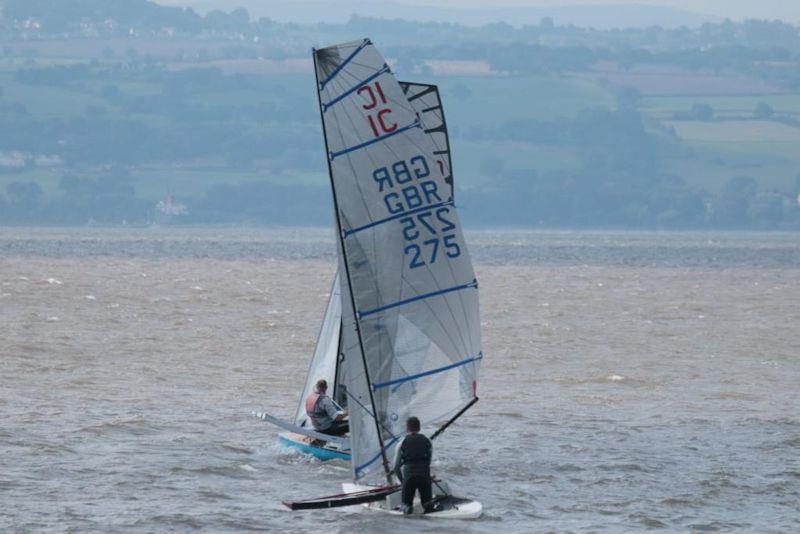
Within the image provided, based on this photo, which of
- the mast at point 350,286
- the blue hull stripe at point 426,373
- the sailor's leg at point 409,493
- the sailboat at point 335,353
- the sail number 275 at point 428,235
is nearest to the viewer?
the mast at point 350,286

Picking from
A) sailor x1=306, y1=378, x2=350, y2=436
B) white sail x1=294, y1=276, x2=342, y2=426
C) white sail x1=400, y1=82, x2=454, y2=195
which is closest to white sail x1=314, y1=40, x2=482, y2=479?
white sail x1=400, y1=82, x2=454, y2=195

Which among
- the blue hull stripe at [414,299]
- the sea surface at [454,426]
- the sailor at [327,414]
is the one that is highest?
the blue hull stripe at [414,299]

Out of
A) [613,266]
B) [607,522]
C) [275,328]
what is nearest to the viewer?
[607,522]

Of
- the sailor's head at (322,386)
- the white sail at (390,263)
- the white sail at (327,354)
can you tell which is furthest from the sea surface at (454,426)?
the white sail at (390,263)

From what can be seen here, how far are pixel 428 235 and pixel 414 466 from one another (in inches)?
125

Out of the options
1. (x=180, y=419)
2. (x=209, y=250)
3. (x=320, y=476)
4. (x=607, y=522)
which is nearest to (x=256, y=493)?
(x=320, y=476)

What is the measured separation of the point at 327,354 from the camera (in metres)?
30.7

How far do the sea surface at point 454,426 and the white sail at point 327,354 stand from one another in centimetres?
107

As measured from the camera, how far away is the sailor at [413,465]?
919 inches

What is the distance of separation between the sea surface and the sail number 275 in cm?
365

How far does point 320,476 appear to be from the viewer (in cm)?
2814

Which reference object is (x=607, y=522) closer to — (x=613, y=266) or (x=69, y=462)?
(x=69, y=462)

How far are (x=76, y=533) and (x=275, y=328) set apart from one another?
3614cm

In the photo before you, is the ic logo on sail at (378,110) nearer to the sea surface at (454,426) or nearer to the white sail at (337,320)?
the white sail at (337,320)
